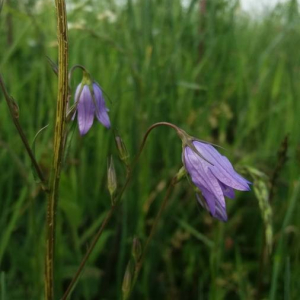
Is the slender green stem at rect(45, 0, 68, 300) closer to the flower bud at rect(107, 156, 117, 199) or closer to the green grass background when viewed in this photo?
the flower bud at rect(107, 156, 117, 199)

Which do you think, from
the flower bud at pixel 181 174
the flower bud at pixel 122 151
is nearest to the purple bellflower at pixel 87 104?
the flower bud at pixel 122 151

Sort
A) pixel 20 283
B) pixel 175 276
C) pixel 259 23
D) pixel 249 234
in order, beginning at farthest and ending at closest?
pixel 259 23 → pixel 249 234 → pixel 175 276 → pixel 20 283

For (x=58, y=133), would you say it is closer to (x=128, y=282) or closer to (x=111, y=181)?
(x=111, y=181)

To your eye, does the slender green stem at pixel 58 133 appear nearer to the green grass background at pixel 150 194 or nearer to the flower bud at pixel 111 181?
the flower bud at pixel 111 181

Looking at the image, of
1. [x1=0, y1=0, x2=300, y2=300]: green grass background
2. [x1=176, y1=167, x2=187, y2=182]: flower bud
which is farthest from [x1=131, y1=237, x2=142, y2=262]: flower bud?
[x1=0, y1=0, x2=300, y2=300]: green grass background

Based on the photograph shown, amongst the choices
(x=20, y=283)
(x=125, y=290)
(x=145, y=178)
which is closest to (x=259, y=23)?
(x=145, y=178)

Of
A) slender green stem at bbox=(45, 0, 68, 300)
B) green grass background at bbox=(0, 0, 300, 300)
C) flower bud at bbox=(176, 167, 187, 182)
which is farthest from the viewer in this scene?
green grass background at bbox=(0, 0, 300, 300)

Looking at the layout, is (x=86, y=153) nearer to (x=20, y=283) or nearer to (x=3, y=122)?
(x=3, y=122)
